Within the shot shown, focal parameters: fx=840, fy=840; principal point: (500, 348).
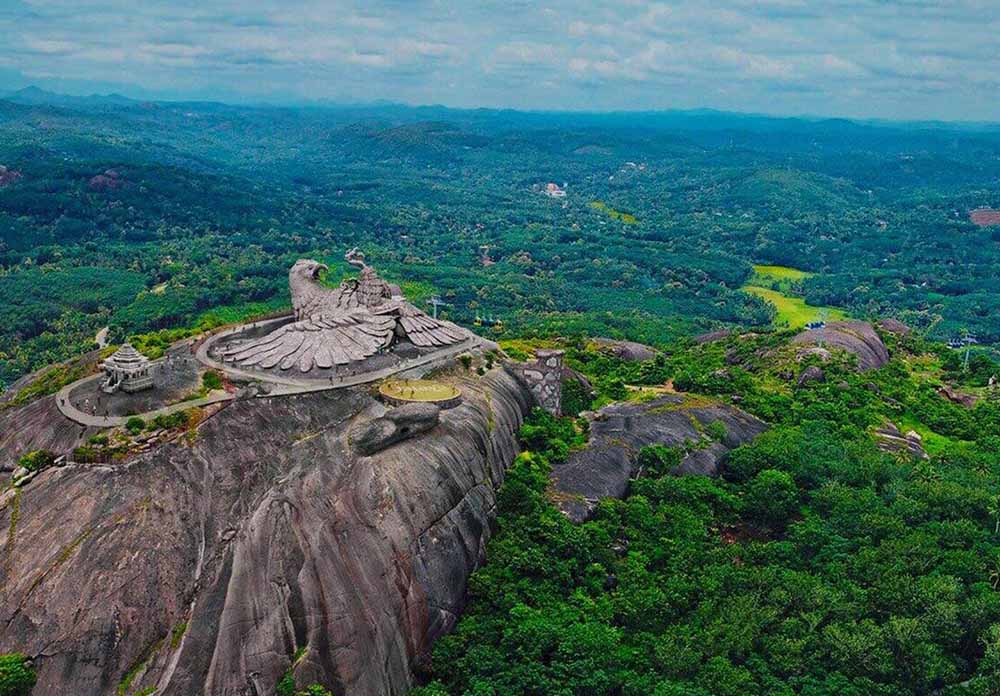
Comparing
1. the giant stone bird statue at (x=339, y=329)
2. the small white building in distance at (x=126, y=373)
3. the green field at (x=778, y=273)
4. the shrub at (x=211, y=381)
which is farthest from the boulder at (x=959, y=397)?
the green field at (x=778, y=273)

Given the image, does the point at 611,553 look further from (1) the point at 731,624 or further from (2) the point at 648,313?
(2) the point at 648,313

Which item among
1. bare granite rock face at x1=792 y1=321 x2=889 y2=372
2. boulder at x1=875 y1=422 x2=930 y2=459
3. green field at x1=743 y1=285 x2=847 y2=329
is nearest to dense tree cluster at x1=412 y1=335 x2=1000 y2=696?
boulder at x1=875 y1=422 x2=930 y2=459

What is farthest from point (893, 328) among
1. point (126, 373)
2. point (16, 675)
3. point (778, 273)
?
point (778, 273)

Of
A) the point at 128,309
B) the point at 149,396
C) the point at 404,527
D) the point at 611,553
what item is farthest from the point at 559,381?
the point at 128,309

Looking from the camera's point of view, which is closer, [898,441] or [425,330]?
[425,330]

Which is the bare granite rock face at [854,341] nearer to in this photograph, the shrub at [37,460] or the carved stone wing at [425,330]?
the carved stone wing at [425,330]

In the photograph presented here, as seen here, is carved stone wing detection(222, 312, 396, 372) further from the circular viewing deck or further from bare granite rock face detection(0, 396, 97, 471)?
bare granite rock face detection(0, 396, 97, 471)

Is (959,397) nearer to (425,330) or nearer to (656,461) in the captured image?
(656,461)
